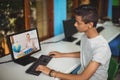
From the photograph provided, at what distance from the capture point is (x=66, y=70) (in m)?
1.89

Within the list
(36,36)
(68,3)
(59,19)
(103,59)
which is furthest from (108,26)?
(103,59)

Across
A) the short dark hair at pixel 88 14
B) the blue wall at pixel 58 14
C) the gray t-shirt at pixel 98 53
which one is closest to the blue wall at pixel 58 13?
the blue wall at pixel 58 14

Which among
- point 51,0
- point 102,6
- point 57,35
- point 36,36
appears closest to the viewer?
point 36,36

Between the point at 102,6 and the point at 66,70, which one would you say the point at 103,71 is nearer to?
the point at 66,70

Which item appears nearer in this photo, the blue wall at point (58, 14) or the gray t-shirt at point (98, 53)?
the gray t-shirt at point (98, 53)

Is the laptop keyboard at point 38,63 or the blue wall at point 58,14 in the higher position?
the blue wall at point 58,14

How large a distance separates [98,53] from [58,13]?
1.63 metres

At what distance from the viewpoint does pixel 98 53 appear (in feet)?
5.37

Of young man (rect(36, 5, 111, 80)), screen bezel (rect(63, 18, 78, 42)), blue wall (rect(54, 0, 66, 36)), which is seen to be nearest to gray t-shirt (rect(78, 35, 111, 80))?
young man (rect(36, 5, 111, 80))

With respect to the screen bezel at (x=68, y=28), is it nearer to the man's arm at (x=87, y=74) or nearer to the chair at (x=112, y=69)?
the chair at (x=112, y=69)

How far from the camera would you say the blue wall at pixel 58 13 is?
3.07 metres

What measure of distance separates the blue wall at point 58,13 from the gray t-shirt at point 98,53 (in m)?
1.28

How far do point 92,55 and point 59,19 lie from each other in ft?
5.12

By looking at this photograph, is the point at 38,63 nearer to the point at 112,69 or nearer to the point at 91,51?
the point at 91,51
